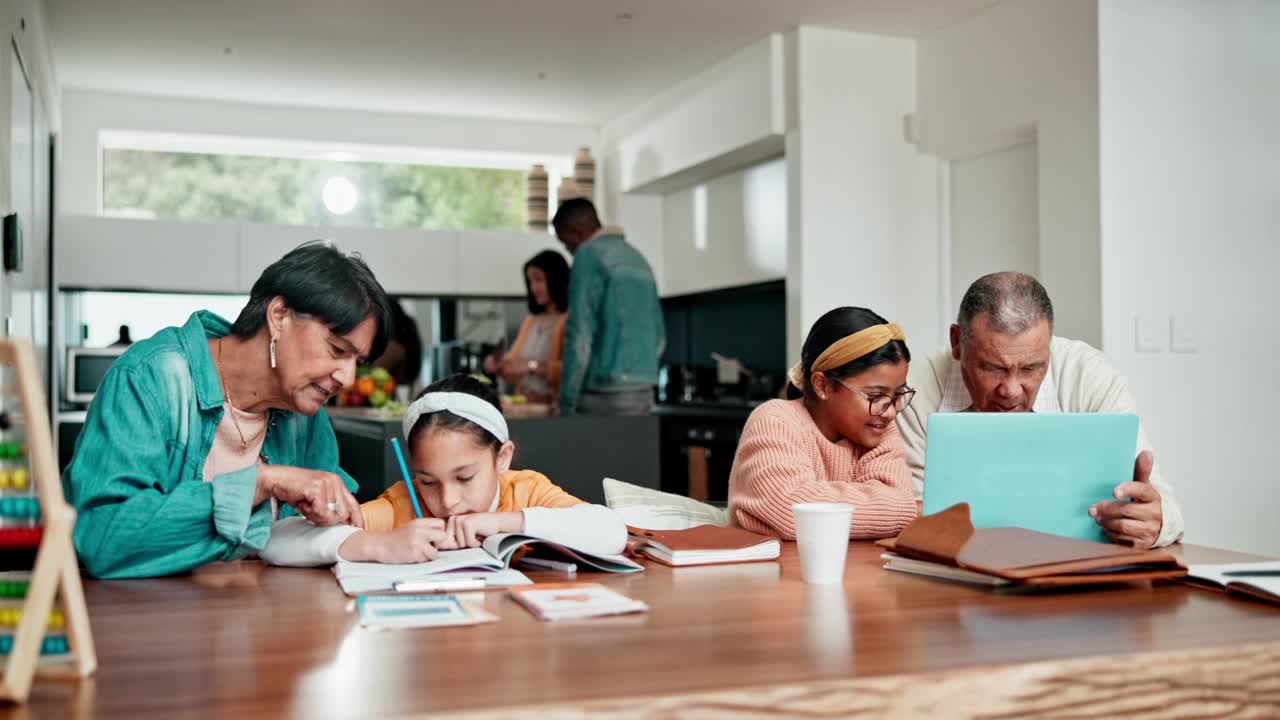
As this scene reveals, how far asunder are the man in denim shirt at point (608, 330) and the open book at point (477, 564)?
2851 mm

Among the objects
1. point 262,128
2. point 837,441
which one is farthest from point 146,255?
point 837,441

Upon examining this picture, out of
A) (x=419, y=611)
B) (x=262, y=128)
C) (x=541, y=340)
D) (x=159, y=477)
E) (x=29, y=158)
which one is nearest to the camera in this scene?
(x=419, y=611)

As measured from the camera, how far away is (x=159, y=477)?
1.46 meters

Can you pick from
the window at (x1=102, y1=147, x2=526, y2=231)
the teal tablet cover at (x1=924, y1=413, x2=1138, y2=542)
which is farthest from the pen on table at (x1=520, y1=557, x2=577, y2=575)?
the window at (x1=102, y1=147, x2=526, y2=231)

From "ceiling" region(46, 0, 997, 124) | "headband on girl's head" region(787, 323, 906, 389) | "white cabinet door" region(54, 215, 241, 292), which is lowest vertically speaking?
"headband on girl's head" region(787, 323, 906, 389)

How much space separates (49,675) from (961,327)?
1654mm

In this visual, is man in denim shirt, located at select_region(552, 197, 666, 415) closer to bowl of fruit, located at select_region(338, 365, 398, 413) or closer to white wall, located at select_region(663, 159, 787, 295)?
bowl of fruit, located at select_region(338, 365, 398, 413)

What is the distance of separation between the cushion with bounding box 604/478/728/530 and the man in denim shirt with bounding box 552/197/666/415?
226 cm

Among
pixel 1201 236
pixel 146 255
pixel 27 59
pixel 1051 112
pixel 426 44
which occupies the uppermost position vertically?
pixel 426 44

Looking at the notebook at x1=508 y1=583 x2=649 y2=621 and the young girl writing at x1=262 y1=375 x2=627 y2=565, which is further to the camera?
the young girl writing at x1=262 y1=375 x2=627 y2=565

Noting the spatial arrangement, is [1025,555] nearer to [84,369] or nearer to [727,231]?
[727,231]

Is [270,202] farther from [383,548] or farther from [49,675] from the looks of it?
[49,675]

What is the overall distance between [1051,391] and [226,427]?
151 cm

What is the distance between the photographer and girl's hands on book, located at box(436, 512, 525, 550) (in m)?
1.44
